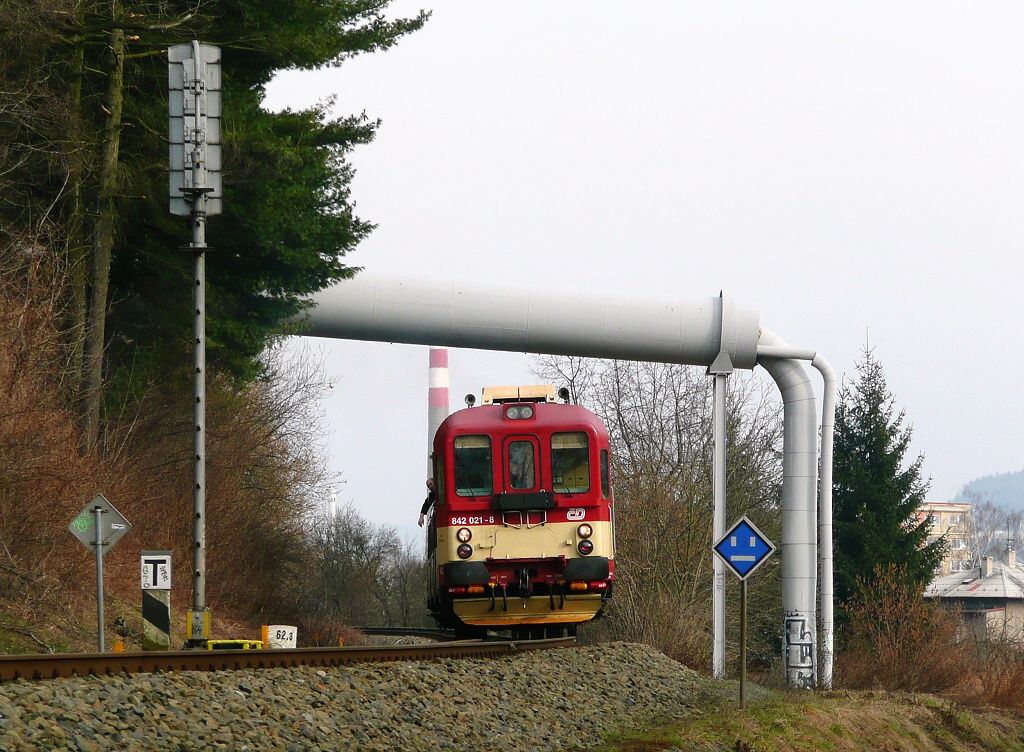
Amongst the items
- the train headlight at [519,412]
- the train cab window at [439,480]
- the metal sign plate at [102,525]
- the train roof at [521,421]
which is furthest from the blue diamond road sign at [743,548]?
the metal sign plate at [102,525]

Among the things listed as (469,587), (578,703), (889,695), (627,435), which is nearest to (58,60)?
(469,587)

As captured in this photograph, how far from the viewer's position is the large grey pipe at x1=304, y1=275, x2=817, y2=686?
28781mm

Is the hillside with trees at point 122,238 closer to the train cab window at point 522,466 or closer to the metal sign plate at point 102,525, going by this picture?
the metal sign plate at point 102,525

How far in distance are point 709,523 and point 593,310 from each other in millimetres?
10248

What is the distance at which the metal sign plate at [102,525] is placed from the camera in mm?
15758

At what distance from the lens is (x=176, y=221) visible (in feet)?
81.2

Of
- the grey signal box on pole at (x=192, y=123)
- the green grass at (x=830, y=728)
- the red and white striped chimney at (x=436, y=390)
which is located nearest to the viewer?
the green grass at (x=830, y=728)

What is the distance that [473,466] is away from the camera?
20.4 metres

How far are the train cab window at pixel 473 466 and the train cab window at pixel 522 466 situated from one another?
316 millimetres

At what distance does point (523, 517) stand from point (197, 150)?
6746mm

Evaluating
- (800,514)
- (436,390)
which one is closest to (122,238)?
(800,514)

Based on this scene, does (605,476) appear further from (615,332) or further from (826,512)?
(826,512)

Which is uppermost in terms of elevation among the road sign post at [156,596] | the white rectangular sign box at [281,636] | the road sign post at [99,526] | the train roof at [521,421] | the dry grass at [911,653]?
the train roof at [521,421]

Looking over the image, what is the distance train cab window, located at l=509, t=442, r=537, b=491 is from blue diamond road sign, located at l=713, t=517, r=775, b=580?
3.29 meters
